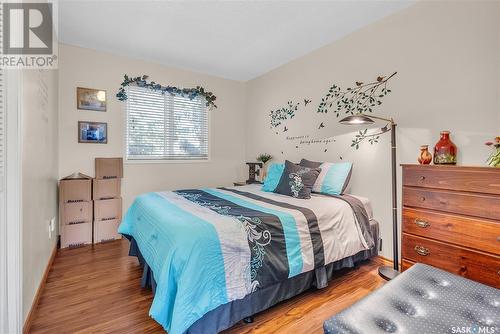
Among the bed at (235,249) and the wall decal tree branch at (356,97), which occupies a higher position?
the wall decal tree branch at (356,97)

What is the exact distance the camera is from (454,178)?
173cm

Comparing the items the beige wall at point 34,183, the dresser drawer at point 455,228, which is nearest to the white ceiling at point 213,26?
the beige wall at point 34,183

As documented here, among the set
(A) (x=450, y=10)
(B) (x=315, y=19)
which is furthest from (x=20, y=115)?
(A) (x=450, y=10)

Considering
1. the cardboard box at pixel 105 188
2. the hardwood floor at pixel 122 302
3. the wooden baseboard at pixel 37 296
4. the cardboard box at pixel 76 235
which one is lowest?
the hardwood floor at pixel 122 302

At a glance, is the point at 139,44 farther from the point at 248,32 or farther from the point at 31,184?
the point at 31,184

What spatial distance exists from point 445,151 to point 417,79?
78 cm

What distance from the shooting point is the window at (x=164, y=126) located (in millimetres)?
3668

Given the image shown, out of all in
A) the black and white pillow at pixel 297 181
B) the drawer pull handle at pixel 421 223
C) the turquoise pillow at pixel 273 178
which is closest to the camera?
the drawer pull handle at pixel 421 223

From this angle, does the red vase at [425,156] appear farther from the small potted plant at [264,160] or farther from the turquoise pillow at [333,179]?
the small potted plant at [264,160]

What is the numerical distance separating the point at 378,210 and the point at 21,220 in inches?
117

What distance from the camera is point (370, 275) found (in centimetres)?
231

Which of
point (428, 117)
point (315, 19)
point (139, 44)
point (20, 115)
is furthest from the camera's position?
point (139, 44)

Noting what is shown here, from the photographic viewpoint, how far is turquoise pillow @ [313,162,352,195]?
8.67ft

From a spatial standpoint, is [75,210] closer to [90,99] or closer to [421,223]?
[90,99]
